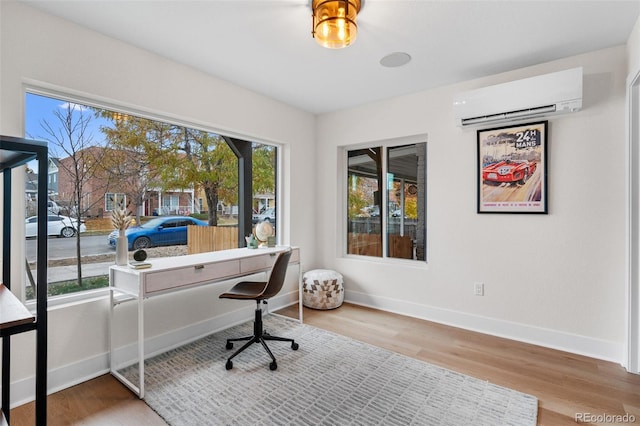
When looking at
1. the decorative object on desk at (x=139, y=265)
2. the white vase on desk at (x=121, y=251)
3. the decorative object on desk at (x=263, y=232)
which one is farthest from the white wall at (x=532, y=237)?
the white vase on desk at (x=121, y=251)

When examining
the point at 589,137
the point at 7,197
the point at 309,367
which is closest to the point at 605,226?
the point at 589,137

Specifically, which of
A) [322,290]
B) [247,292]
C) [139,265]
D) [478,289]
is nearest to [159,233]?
[139,265]

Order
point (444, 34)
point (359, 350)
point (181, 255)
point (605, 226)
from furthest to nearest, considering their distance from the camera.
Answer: point (181, 255), point (359, 350), point (605, 226), point (444, 34)

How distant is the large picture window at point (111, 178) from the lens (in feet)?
7.54

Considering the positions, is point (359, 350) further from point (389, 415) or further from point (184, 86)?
point (184, 86)

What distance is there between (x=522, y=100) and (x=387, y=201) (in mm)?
1764

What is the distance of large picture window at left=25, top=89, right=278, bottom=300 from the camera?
7.54 ft

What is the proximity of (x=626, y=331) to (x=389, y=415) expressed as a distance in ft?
6.62

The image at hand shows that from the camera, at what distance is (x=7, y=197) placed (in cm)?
166

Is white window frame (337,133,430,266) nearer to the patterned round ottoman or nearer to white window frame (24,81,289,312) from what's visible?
the patterned round ottoman

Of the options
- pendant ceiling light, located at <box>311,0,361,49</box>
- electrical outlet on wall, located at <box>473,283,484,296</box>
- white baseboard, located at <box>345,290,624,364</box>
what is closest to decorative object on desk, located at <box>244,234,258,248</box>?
white baseboard, located at <box>345,290,624,364</box>

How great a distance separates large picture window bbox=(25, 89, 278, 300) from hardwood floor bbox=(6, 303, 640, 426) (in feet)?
2.67

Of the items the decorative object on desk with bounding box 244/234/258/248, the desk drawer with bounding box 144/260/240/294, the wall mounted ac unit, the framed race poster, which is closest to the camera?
the desk drawer with bounding box 144/260/240/294

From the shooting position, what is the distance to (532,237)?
289 centimetres
